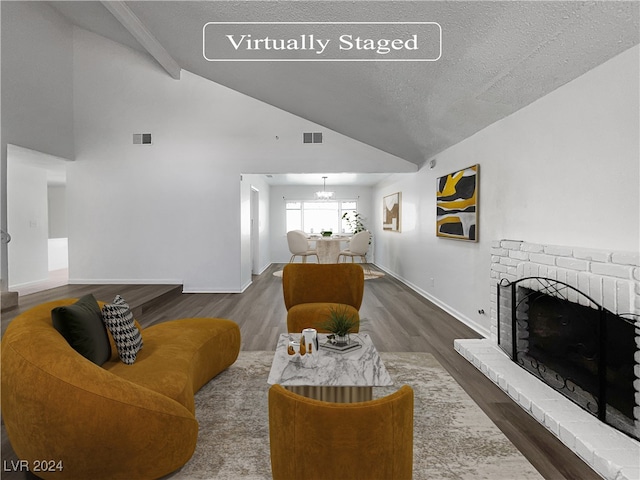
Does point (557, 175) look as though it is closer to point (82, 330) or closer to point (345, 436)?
point (345, 436)

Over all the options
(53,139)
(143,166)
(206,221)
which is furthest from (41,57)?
(206,221)

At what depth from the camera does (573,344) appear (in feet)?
7.90

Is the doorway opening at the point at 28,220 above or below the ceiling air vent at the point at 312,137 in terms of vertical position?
below

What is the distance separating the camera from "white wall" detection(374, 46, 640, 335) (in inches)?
82.5

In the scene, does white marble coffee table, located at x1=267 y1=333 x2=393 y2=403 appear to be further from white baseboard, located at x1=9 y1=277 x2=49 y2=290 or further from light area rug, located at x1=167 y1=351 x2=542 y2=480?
white baseboard, located at x1=9 y1=277 x2=49 y2=290

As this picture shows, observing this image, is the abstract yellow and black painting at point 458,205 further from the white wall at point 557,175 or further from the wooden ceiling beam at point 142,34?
the wooden ceiling beam at point 142,34

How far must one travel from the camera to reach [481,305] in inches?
152

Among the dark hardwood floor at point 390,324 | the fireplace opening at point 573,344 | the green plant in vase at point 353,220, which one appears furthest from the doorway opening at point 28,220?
the green plant in vase at point 353,220

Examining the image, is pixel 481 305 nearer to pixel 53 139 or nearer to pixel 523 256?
pixel 523 256

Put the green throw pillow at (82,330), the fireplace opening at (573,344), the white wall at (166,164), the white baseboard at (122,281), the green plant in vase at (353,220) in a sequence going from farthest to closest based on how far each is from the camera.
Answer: the green plant in vase at (353,220), the white baseboard at (122,281), the white wall at (166,164), the fireplace opening at (573,344), the green throw pillow at (82,330)

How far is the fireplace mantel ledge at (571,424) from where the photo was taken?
170cm

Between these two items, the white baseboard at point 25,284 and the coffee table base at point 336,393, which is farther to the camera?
the white baseboard at point 25,284

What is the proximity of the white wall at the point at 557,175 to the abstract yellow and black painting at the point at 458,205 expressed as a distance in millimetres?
94

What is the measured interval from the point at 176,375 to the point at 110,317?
53cm
